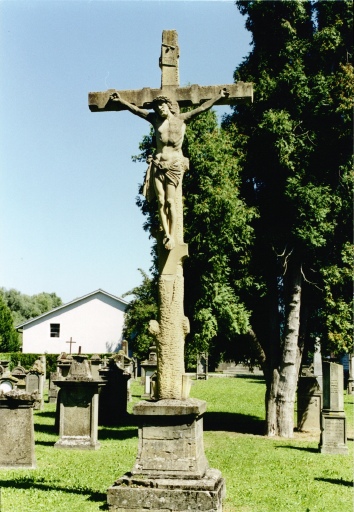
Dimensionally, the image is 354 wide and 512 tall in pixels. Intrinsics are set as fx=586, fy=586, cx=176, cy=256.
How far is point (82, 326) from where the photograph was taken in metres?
52.2

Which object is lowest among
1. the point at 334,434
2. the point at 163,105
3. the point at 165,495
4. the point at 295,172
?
the point at 334,434

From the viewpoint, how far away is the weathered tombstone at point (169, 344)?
6441 millimetres

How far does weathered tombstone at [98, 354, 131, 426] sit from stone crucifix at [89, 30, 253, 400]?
11533 mm

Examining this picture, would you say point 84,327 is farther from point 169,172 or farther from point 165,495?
point 165,495

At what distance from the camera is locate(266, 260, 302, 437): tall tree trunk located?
16.6 meters

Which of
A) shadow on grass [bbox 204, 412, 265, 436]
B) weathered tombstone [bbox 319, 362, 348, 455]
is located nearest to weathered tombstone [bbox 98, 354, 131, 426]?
shadow on grass [bbox 204, 412, 265, 436]

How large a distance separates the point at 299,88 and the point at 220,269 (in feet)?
17.9

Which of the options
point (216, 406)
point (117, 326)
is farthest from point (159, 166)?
point (117, 326)

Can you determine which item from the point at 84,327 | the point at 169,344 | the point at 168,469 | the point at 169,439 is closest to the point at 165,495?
the point at 168,469

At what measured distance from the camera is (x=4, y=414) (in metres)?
9.95

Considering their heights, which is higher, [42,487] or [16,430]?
[16,430]

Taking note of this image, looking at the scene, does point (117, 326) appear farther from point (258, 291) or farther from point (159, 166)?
point (159, 166)

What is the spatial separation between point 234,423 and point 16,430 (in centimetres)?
1098

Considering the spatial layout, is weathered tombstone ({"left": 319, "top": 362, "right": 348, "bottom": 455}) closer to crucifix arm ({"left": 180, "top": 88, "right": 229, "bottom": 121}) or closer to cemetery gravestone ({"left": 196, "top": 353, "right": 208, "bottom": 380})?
crucifix arm ({"left": 180, "top": 88, "right": 229, "bottom": 121})
